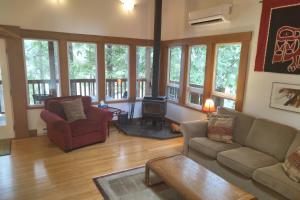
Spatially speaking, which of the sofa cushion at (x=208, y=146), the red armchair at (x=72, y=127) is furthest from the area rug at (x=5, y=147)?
the sofa cushion at (x=208, y=146)

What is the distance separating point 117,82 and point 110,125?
1095mm

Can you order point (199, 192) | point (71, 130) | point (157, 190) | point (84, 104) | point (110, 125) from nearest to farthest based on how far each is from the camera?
point (199, 192) → point (157, 190) → point (71, 130) → point (84, 104) → point (110, 125)

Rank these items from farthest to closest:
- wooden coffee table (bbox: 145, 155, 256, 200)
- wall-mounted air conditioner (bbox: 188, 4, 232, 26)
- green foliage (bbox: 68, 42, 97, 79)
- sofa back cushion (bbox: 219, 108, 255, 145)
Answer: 1. green foliage (bbox: 68, 42, 97, 79)
2. wall-mounted air conditioner (bbox: 188, 4, 232, 26)
3. sofa back cushion (bbox: 219, 108, 255, 145)
4. wooden coffee table (bbox: 145, 155, 256, 200)

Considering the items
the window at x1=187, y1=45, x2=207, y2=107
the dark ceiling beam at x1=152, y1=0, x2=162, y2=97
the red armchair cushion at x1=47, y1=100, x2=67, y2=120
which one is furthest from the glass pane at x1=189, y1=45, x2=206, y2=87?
the red armchair cushion at x1=47, y1=100, x2=67, y2=120

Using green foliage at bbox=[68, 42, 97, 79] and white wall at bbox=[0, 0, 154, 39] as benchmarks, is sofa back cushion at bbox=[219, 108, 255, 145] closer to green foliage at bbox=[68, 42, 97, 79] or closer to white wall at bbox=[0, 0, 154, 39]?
white wall at bbox=[0, 0, 154, 39]

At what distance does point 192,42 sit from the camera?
4.48 meters

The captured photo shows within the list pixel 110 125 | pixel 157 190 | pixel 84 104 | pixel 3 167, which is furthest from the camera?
pixel 110 125

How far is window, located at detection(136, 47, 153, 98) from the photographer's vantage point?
5522 mm

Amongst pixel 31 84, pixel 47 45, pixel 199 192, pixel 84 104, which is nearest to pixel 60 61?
pixel 47 45

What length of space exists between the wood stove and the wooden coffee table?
226 cm

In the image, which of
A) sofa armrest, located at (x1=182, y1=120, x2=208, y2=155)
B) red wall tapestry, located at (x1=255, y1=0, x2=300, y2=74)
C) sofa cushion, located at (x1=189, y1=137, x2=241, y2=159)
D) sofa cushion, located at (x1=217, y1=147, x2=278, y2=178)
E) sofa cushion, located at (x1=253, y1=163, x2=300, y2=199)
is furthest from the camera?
sofa armrest, located at (x1=182, y1=120, x2=208, y2=155)

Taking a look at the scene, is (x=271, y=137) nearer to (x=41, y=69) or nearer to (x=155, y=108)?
(x=155, y=108)

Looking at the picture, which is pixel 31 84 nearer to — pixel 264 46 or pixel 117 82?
pixel 117 82

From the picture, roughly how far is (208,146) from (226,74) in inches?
62.7
